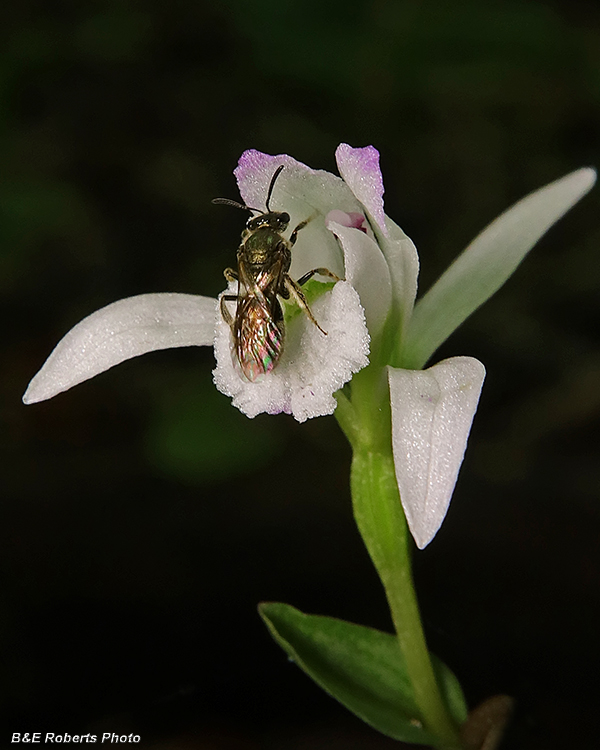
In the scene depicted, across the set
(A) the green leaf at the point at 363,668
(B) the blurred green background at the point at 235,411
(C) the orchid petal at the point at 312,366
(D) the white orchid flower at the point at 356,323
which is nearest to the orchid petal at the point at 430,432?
(D) the white orchid flower at the point at 356,323

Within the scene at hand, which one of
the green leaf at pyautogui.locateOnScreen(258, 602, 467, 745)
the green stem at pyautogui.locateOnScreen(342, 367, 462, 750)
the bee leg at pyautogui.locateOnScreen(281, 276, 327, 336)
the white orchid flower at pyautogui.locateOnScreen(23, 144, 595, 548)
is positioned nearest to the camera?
the white orchid flower at pyautogui.locateOnScreen(23, 144, 595, 548)

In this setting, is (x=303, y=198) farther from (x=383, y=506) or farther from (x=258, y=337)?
(x=383, y=506)

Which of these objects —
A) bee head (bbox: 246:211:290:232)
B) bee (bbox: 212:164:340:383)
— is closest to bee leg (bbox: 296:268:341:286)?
bee (bbox: 212:164:340:383)

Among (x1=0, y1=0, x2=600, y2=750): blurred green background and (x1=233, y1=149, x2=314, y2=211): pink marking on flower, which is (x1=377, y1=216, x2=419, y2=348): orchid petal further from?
(x1=0, y1=0, x2=600, y2=750): blurred green background

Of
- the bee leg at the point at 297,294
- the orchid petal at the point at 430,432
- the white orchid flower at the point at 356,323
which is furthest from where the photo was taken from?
the bee leg at the point at 297,294

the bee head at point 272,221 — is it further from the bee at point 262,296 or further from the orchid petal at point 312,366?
the orchid petal at point 312,366

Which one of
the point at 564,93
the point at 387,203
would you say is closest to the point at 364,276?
the point at 387,203
